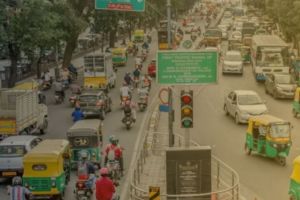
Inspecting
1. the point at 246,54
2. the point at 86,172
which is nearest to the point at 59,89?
the point at 86,172

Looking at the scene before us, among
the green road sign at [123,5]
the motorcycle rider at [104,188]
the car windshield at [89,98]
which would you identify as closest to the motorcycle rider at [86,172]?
the motorcycle rider at [104,188]

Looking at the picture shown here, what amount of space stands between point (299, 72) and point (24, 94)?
23.3 meters

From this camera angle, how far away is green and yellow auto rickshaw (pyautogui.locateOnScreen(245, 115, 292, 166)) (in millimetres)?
28219

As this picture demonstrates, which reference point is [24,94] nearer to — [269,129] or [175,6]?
[269,129]

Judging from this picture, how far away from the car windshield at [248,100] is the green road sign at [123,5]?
28.7 ft

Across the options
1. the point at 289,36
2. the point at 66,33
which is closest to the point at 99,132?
the point at 66,33

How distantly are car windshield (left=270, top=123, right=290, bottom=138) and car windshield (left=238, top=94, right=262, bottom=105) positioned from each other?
9.94m

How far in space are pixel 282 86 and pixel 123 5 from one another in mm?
16827

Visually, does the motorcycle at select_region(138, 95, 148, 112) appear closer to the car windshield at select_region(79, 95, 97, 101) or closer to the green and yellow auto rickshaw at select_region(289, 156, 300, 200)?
the car windshield at select_region(79, 95, 97, 101)

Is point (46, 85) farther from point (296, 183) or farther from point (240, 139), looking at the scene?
point (296, 183)

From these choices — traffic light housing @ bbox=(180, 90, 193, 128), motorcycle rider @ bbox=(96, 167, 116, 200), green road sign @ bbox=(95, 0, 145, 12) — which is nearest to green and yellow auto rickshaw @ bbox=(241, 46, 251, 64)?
green road sign @ bbox=(95, 0, 145, 12)

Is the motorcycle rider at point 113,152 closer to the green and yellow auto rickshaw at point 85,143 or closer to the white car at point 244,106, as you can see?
the green and yellow auto rickshaw at point 85,143

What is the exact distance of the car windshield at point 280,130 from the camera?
28.4 metres

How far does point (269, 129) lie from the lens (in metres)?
28.6
